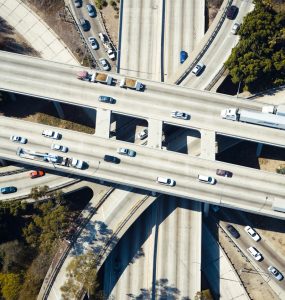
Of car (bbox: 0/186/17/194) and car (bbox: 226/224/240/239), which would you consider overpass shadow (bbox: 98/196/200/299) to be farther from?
car (bbox: 0/186/17/194)

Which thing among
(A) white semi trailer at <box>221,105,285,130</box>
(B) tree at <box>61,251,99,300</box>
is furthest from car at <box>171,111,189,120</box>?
(B) tree at <box>61,251,99,300</box>

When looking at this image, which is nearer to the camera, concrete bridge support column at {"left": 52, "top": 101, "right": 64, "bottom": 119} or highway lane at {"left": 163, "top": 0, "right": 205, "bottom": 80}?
concrete bridge support column at {"left": 52, "top": 101, "right": 64, "bottom": 119}

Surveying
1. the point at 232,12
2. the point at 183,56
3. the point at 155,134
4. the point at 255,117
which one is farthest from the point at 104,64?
the point at 255,117

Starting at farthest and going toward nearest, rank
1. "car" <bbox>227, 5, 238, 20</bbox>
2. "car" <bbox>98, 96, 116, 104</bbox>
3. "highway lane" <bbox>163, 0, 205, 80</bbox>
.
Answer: "highway lane" <bbox>163, 0, 205, 80</bbox> < "car" <bbox>227, 5, 238, 20</bbox> < "car" <bbox>98, 96, 116, 104</bbox>

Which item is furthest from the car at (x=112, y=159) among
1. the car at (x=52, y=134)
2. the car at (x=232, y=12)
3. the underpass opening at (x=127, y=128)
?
the car at (x=232, y=12)

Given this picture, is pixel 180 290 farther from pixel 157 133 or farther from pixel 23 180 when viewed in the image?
pixel 23 180

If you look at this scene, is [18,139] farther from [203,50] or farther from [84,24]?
[203,50]

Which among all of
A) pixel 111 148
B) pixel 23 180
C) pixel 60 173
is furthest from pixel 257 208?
pixel 23 180
